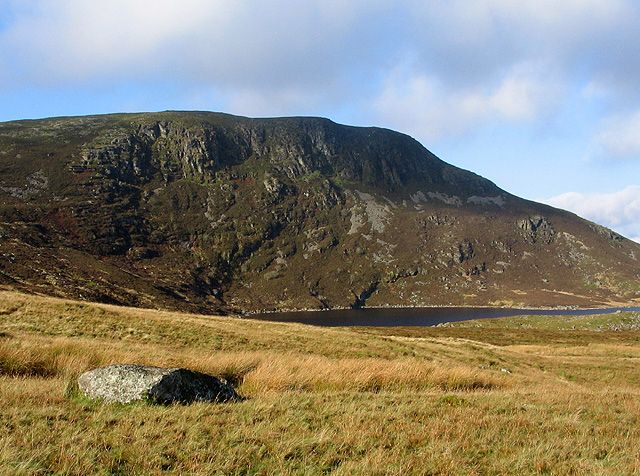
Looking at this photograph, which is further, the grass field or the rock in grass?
the rock in grass

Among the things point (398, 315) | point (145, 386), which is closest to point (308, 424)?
point (145, 386)

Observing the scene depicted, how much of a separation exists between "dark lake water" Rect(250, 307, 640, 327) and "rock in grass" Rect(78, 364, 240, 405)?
126 meters

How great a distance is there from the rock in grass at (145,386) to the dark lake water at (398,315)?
125956 mm

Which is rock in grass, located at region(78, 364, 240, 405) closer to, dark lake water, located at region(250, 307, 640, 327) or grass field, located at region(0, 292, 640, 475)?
grass field, located at region(0, 292, 640, 475)

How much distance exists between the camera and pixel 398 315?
164 meters

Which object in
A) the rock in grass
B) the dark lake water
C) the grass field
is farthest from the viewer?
the dark lake water

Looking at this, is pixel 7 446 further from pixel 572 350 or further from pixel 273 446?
pixel 572 350

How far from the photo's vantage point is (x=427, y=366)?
16016 mm

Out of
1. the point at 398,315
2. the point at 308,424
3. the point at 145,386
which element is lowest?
the point at 398,315

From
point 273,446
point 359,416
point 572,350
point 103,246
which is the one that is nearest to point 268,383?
point 359,416

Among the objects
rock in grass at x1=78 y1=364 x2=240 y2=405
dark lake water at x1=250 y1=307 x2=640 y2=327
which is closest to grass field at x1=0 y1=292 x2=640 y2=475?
rock in grass at x1=78 y1=364 x2=240 y2=405

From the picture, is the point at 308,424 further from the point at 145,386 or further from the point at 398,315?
the point at 398,315

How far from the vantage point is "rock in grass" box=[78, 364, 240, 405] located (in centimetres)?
865

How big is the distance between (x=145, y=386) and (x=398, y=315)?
160945 millimetres
